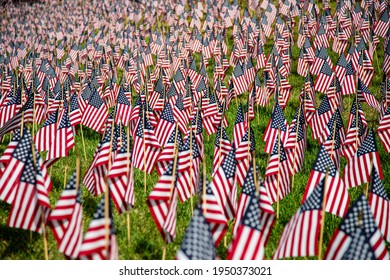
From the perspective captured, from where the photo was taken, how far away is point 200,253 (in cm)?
439

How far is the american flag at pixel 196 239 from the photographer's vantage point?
4352 millimetres

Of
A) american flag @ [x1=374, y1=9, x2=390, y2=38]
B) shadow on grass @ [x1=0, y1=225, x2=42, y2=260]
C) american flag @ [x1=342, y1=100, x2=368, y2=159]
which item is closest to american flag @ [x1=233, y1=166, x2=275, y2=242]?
shadow on grass @ [x1=0, y1=225, x2=42, y2=260]

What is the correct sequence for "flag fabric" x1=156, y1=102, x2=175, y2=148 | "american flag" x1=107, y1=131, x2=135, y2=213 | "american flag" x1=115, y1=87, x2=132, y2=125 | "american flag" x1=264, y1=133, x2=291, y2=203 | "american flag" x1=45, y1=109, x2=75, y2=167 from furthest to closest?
"american flag" x1=115, y1=87, x2=132, y2=125 < "flag fabric" x1=156, y1=102, x2=175, y2=148 < "american flag" x1=45, y1=109, x2=75, y2=167 < "american flag" x1=264, y1=133, x2=291, y2=203 < "american flag" x1=107, y1=131, x2=135, y2=213

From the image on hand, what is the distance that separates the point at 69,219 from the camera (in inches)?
208

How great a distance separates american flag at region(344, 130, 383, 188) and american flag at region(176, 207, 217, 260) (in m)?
3.33

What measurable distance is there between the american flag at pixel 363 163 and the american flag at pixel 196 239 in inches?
131

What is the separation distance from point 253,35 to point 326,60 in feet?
20.5

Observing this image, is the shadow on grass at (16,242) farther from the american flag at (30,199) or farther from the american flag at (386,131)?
the american flag at (386,131)

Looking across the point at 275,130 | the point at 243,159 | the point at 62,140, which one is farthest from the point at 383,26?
the point at 62,140

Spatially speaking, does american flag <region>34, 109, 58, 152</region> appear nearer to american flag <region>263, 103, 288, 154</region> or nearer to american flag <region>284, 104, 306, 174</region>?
american flag <region>263, 103, 288, 154</region>

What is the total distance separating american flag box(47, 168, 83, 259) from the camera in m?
5.03

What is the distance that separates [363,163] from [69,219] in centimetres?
443

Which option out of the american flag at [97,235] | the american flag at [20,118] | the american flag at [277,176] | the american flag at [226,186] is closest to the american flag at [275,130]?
the american flag at [277,176]

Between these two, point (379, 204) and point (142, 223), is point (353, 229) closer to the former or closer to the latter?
point (379, 204)
